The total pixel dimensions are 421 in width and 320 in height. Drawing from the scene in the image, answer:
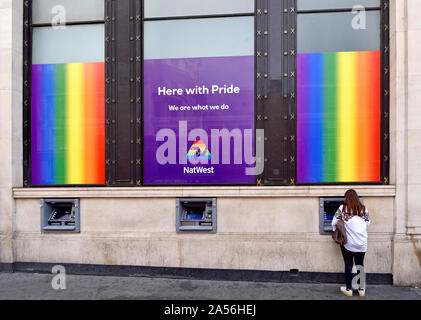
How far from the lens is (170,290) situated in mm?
5781

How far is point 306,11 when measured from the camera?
6.41m

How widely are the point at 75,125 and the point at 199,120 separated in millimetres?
2566

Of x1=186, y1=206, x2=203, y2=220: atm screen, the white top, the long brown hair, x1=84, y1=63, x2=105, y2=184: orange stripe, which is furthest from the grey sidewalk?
x1=84, y1=63, x2=105, y2=184: orange stripe

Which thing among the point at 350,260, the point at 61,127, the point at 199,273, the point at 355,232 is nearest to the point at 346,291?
the point at 350,260

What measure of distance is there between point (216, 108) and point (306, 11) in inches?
99.4

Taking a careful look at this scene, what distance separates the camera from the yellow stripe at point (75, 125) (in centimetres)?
684

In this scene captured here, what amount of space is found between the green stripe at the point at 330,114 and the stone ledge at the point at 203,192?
1.45ft

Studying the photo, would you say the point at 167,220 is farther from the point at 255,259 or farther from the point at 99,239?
the point at 255,259

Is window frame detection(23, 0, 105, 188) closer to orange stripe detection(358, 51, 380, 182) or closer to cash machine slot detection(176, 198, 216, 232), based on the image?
cash machine slot detection(176, 198, 216, 232)

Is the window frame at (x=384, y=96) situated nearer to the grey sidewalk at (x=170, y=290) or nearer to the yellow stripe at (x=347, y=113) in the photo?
the yellow stripe at (x=347, y=113)

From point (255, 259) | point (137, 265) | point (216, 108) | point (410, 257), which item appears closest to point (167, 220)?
point (137, 265)

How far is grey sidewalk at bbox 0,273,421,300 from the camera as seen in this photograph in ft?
18.0

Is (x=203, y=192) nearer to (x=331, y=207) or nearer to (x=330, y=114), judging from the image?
(x=331, y=207)

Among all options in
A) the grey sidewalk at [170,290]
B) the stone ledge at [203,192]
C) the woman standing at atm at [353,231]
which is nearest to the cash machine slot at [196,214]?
the stone ledge at [203,192]
